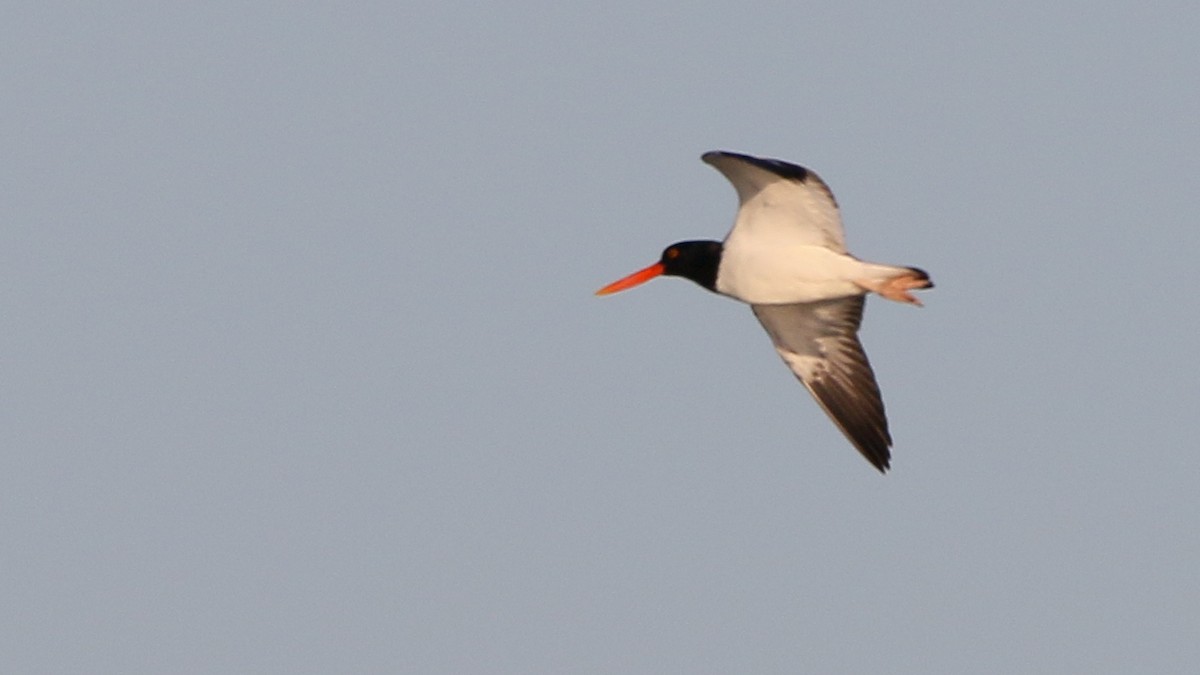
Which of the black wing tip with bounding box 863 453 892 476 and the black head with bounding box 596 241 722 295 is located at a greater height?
the black head with bounding box 596 241 722 295

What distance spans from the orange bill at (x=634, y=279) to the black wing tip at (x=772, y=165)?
278cm

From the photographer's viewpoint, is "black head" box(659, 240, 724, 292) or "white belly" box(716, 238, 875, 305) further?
"black head" box(659, 240, 724, 292)

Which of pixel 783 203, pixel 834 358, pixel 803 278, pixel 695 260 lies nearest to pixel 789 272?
pixel 803 278

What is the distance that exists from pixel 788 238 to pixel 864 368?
7.85 ft

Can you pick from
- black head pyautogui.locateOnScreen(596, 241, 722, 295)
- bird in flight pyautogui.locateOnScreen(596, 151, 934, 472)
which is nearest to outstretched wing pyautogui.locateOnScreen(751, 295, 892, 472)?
bird in flight pyautogui.locateOnScreen(596, 151, 934, 472)

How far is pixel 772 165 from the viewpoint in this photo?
18234 mm

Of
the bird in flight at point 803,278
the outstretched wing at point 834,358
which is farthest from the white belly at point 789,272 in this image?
the outstretched wing at point 834,358

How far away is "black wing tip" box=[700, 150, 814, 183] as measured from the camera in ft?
59.7

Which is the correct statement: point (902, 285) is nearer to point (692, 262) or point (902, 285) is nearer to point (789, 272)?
point (789, 272)

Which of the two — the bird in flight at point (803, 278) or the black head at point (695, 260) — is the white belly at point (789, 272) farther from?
the black head at point (695, 260)

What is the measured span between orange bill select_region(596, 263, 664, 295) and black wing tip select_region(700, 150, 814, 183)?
2.78 meters

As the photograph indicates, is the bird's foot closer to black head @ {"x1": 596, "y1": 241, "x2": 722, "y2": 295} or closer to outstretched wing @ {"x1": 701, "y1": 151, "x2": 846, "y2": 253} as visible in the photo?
outstretched wing @ {"x1": 701, "y1": 151, "x2": 846, "y2": 253}

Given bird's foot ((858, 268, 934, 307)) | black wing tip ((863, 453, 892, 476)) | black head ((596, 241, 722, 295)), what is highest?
black head ((596, 241, 722, 295))

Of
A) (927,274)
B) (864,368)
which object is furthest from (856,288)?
(864,368)
